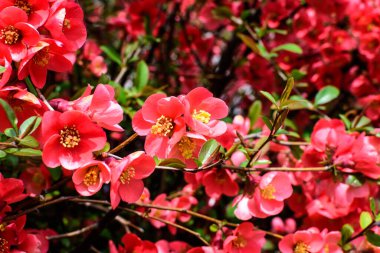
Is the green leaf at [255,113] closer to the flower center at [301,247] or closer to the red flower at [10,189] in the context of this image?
the flower center at [301,247]

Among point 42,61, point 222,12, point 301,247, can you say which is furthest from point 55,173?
point 222,12

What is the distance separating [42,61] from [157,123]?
0.88 feet

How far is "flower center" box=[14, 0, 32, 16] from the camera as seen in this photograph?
0.98m

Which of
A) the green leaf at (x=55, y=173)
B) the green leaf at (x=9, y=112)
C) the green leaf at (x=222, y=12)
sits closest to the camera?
the green leaf at (x=9, y=112)

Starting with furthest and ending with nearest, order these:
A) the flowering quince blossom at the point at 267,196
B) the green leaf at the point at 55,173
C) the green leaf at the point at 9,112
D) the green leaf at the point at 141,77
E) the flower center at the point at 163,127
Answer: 1. the green leaf at the point at 141,77
2. the green leaf at the point at 55,173
3. the flowering quince blossom at the point at 267,196
4. the flower center at the point at 163,127
5. the green leaf at the point at 9,112

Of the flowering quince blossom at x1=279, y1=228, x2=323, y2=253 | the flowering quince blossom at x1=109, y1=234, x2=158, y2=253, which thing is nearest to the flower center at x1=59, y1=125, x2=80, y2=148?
the flowering quince blossom at x1=109, y1=234, x2=158, y2=253

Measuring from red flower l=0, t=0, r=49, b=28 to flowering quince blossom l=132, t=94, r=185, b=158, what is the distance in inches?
10.3

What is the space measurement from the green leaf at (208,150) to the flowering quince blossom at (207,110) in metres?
0.02

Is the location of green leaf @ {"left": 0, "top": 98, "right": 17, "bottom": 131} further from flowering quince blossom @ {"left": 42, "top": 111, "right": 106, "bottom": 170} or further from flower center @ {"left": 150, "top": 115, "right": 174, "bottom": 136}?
flower center @ {"left": 150, "top": 115, "right": 174, "bottom": 136}

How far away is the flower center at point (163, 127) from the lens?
0.95 m

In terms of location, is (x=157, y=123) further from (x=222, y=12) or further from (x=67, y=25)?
(x=222, y=12)

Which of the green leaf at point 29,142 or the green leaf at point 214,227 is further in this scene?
the green leaf at point 214,227

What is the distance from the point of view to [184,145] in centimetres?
98

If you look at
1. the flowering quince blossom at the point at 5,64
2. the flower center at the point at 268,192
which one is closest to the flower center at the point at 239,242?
the flower center at the point at 268,192
